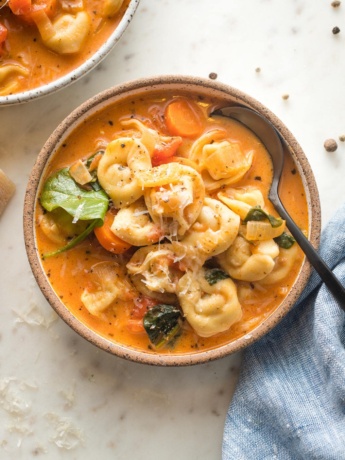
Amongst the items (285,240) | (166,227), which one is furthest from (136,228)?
(285,240)

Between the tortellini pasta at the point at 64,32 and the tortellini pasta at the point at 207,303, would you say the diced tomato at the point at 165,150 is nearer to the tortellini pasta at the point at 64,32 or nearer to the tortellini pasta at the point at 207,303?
the tortellini pasta at the point at 207,303

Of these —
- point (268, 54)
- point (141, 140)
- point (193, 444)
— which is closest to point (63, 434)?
point (193, 444)

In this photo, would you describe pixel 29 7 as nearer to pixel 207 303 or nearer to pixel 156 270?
pixel 156 270

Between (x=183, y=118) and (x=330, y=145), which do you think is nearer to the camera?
(x=183, y=118)

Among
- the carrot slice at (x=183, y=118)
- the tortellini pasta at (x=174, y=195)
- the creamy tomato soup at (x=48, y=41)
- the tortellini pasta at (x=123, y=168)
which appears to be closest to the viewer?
the tortellini pasta at (x=174, y=195)

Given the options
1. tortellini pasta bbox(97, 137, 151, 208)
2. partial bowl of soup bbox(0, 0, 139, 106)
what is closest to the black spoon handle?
tortellini pasta bbox(97, 137, 151, 208)

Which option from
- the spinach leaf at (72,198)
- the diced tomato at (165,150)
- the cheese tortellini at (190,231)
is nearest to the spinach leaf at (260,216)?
the cheese tortellini at (190,231)
